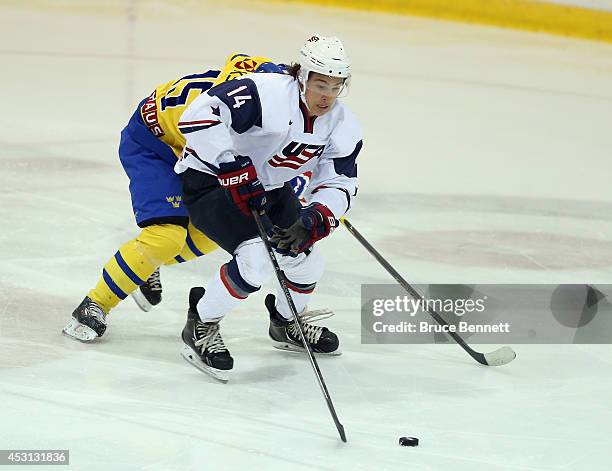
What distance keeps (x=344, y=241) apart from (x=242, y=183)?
151 centimetres

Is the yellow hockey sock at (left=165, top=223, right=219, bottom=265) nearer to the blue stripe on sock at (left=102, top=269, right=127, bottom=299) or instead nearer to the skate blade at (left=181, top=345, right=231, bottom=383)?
the blue stripe on sock at (left=102, top=269, right=127, bottom=299)

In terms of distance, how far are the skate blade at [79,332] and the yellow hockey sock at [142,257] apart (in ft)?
0.42

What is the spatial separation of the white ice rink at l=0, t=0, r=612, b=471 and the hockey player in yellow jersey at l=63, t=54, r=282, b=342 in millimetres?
125

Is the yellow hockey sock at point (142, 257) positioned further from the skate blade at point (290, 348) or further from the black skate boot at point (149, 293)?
the skate blade at point (290, 348)

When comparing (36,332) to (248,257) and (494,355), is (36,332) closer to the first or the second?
(248,257)

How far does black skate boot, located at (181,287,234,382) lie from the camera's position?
315 centimetres

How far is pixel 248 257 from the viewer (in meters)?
3.13

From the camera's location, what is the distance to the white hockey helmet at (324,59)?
9.98 ft

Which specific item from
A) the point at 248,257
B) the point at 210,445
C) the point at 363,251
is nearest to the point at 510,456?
the point at 210,445

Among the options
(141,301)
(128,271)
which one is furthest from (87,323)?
(141,301)

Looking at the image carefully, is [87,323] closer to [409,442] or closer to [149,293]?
[149,293]

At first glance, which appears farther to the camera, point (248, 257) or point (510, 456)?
point (248, 257)

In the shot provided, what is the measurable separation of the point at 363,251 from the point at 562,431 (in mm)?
1686

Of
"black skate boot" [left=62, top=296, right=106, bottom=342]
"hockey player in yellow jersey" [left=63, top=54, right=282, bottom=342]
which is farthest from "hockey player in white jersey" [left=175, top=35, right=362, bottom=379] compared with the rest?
"black skate boot" [left=62, top=296, right=106, bottom=342]
